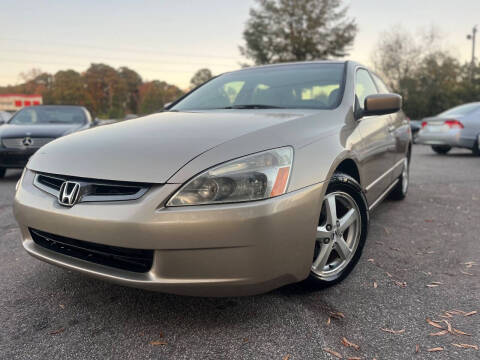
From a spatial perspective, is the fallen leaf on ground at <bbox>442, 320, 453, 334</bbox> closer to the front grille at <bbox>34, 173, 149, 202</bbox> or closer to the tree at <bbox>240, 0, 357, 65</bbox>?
the front grille at <bbox>34, 173, 149, 202</bbox>

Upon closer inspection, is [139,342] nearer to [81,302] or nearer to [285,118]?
[81,302]

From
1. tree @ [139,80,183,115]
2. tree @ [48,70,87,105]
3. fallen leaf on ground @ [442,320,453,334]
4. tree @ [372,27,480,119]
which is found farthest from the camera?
tree @ [139,80,183,115]

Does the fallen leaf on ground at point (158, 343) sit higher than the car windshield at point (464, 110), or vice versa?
the car windshield at point (464, 110)

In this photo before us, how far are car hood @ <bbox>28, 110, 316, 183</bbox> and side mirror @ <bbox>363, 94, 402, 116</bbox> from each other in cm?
55

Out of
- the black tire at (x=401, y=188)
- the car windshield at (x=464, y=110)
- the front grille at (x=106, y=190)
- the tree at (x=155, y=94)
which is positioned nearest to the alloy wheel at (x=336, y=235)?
the front grille at (x=106, y=190)

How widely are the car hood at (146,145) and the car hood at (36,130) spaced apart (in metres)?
4.19

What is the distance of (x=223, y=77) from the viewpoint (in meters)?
3.50

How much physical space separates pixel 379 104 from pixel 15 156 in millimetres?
5428

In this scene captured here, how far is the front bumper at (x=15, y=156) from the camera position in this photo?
5906mm

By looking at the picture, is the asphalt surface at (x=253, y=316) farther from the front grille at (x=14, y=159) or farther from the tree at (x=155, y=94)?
the tree at (x=155, y=94)

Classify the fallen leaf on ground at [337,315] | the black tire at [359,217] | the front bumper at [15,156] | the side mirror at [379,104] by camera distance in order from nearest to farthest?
the fallen leaf on ground at [337,315] < the black tire at [359,217] < the side mirror at [379,104] < the front bumper at [15,156]

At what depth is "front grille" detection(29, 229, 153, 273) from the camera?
1.70 metres

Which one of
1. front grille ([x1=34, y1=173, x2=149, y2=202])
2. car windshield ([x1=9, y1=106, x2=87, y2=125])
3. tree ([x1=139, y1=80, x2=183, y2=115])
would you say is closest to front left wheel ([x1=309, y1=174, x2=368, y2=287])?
front grille ([x1=34, y1=173, x2=149, y2=202])

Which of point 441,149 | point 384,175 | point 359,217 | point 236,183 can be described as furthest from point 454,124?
point 236,183
